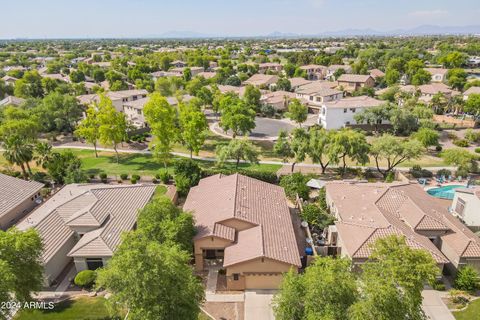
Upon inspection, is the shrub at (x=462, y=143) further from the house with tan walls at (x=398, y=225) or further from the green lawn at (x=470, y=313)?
the green lawn at (x=470, y=313)

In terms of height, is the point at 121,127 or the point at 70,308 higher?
the point at 121,127

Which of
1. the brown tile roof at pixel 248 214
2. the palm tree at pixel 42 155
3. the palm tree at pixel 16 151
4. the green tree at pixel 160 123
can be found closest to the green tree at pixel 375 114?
the brown tile roof at pixel 248 214

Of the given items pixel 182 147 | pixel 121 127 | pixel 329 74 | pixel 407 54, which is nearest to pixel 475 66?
pixel 407 54

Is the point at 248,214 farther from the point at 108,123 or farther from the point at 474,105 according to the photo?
the point at 474,105

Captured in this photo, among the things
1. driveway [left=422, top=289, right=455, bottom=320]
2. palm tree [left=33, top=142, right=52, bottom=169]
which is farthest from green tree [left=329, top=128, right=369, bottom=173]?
palm tree [left=33, top=142, right=52, bottom=169]

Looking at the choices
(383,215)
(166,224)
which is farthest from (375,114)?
(166,224)

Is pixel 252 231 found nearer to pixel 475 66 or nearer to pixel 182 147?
pixel 182 147

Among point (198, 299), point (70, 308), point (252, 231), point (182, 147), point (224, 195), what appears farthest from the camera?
point (182, 147)
